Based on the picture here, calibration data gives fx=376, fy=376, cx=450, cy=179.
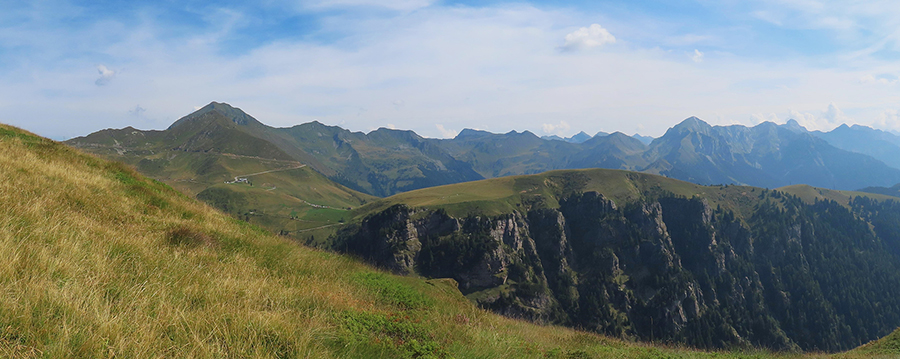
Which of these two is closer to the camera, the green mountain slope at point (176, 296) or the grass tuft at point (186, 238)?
the green mountain slope at point (176, 296)

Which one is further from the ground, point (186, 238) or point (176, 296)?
point (186, 238)

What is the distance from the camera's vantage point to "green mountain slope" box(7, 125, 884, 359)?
5.22 meters

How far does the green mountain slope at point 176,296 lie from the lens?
5.22 metres

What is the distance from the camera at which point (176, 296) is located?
7031 millimetres

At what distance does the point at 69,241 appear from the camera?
795 centimetres

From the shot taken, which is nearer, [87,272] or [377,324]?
[87,272]

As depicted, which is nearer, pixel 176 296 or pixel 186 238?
pixel 176 296

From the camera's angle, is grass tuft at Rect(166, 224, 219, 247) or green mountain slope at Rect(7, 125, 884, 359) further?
grass tuft at Rect(166, 224, 219, 247)

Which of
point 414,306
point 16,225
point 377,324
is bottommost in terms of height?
point 414,306

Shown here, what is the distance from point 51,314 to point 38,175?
12439mm

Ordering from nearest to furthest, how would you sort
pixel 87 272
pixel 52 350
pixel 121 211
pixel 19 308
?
pixel 52 350
pixel 19 308
pixel 87 272
pixel 121 211

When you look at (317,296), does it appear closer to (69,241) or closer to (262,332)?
(262,332)

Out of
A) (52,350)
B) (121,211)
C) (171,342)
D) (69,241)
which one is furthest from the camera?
(121,211)

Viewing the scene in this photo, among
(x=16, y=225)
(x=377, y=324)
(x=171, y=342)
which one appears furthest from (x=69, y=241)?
(x=377, y=324)
